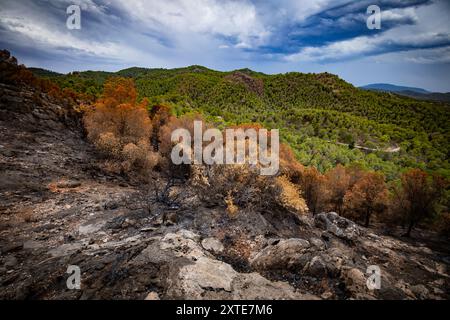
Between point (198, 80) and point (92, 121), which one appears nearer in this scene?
point (92, 121)

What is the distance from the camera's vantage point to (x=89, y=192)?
1527 centimetres

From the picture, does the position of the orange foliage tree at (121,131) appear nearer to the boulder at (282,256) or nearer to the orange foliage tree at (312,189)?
the boulder at (282,256)

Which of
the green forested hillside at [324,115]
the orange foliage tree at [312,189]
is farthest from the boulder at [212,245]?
the green forested hillside at [324,115]

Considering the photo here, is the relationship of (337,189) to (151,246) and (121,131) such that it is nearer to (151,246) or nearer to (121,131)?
(151,246)

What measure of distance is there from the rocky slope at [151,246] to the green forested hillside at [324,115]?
86.7 ft

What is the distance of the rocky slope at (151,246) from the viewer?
21.5 ft

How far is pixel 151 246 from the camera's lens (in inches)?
332

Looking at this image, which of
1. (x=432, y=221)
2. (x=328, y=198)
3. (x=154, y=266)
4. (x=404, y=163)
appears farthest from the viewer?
(x=404, y=163)

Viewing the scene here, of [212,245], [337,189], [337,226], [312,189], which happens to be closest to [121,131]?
[212,245]

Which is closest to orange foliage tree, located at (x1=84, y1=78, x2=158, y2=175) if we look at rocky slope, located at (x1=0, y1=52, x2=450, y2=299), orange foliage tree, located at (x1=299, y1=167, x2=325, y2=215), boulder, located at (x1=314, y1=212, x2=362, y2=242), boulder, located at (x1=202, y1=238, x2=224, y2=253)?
rocky slope, located at (x1=0, y1=52, x2=450, y2=299)

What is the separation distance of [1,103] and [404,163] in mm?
68637

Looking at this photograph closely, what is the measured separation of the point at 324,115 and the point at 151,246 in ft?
254
